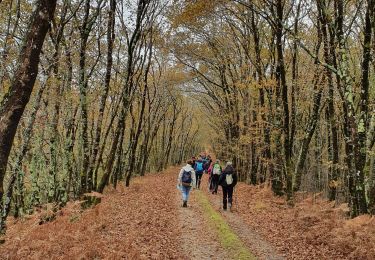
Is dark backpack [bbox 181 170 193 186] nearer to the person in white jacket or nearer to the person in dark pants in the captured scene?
the person in white jacket

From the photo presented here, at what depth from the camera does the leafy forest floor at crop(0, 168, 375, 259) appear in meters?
8.90

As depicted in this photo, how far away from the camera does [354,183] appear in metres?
11.4

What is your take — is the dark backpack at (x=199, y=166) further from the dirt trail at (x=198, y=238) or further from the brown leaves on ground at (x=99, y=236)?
the brown leaves on ground at (x=99, y=236)

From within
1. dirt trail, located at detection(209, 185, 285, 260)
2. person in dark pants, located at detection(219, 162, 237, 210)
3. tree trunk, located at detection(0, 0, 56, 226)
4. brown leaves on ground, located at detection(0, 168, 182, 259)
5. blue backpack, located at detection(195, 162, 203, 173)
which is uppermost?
tree trunk, located at detection(0, 0, 56, 226)

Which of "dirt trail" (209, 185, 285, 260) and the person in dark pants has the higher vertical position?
the person in dark pants

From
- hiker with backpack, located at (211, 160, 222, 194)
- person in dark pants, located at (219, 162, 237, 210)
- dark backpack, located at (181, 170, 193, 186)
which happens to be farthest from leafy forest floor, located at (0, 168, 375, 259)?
hiker with backpack, located at (211, 160, 222, 194)

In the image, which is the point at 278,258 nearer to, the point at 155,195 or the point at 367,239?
the point at 367,239

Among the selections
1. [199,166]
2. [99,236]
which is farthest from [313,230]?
[199,166]

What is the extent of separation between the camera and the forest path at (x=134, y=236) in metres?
8.61

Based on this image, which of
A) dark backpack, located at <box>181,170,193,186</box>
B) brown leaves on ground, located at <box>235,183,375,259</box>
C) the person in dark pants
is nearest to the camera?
brown leaves on ground, located at <box>235,183,375,259</box>

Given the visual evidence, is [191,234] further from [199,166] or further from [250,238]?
[199,166]

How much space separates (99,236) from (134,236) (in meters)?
1.01

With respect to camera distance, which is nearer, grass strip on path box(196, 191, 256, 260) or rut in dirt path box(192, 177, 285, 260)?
grass strip on path box(196, 191, 256, 260)

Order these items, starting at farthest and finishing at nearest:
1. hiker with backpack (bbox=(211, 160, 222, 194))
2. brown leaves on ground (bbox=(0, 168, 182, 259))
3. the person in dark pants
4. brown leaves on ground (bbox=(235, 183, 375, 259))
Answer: hiker with backpack (bbox=(211, 160, 222, 194)) < the person in dark pants < brown leaves on ground (bbox=(235, 183, 375, 259)) < brown leaves on ground (bbox=(0, 168, 182, 259))
